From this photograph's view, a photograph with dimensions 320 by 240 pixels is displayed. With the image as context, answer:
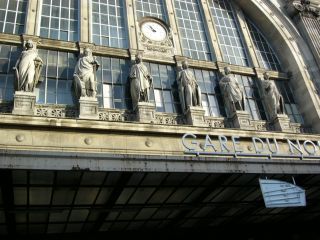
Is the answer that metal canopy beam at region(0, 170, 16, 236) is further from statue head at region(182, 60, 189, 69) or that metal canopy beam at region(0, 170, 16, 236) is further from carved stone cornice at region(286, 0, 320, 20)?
carved stone cornice at region(286, 0, 320, 20)

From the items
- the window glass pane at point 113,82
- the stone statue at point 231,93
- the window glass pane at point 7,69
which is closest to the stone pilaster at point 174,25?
the stone statue at point 231,93

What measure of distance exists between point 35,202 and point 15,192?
3.28ft

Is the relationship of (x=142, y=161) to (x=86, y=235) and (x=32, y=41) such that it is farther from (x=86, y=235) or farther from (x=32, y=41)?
(x=32, y=41)

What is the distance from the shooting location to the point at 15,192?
10789mm

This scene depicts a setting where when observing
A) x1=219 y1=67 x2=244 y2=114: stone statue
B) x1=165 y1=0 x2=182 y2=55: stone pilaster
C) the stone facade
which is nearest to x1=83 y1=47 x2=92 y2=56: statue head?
the stone facade

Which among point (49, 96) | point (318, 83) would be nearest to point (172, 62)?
point (49, 96)

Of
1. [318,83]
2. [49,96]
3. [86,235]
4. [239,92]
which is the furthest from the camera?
[318,83]

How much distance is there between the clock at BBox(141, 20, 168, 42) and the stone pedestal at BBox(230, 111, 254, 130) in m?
6.29

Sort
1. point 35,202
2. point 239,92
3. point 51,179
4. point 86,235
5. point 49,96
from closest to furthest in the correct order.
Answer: point 51,179
point 35,202
point 86,235
point 49,96
point 239,92

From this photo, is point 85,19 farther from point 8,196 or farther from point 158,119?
point 8,196

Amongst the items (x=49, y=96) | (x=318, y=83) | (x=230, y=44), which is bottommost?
(x=49, y=96)

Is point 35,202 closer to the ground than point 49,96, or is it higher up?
closer to the ground

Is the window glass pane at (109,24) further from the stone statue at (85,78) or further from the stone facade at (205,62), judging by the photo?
the stone statue at (85,78)

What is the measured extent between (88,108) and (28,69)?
3.08 meters
